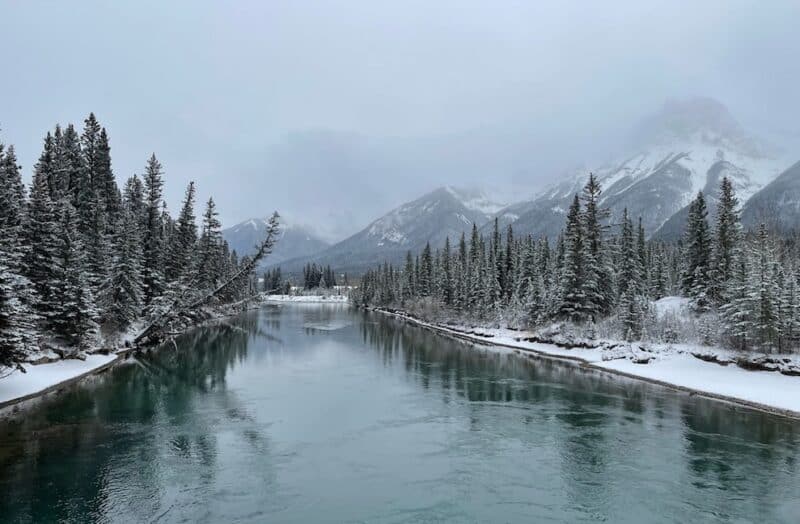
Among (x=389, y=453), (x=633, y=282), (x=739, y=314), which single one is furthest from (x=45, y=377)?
(x=633, y=282)

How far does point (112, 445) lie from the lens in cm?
2169

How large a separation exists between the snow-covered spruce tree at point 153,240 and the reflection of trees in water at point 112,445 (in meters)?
22.0

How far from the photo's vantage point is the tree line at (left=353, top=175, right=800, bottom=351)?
38.1m

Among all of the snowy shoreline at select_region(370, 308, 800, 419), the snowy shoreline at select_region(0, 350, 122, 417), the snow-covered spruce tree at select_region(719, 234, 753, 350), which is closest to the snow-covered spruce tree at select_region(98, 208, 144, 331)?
the snowy shoreline at select_region(0, 350, 122, 417)

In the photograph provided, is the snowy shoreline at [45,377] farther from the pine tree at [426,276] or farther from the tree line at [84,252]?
the pine tree at [426,276]

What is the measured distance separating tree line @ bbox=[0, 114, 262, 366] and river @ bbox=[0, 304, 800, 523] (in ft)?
15.8

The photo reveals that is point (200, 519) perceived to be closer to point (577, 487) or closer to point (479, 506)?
point (479, 506)

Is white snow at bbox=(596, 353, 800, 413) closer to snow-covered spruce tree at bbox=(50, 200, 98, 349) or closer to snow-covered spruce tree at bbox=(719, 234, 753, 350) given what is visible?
snow-covered spruce tree at bbox=(719, 234, 753, 350)

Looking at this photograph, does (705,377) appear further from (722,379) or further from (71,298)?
(71,298)

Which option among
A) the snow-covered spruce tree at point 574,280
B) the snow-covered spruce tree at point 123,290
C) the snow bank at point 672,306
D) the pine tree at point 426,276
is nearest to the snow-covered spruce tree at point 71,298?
the snow-covered spruce tree at point 123,290

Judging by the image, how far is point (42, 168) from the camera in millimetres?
54656

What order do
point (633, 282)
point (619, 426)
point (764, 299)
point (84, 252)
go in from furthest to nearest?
1. point (633, 282)
2. point (84, 252)
3. point (764, 299)
4. point (619, 426)

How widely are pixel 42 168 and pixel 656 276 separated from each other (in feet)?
287

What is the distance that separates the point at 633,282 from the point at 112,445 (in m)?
64.2
